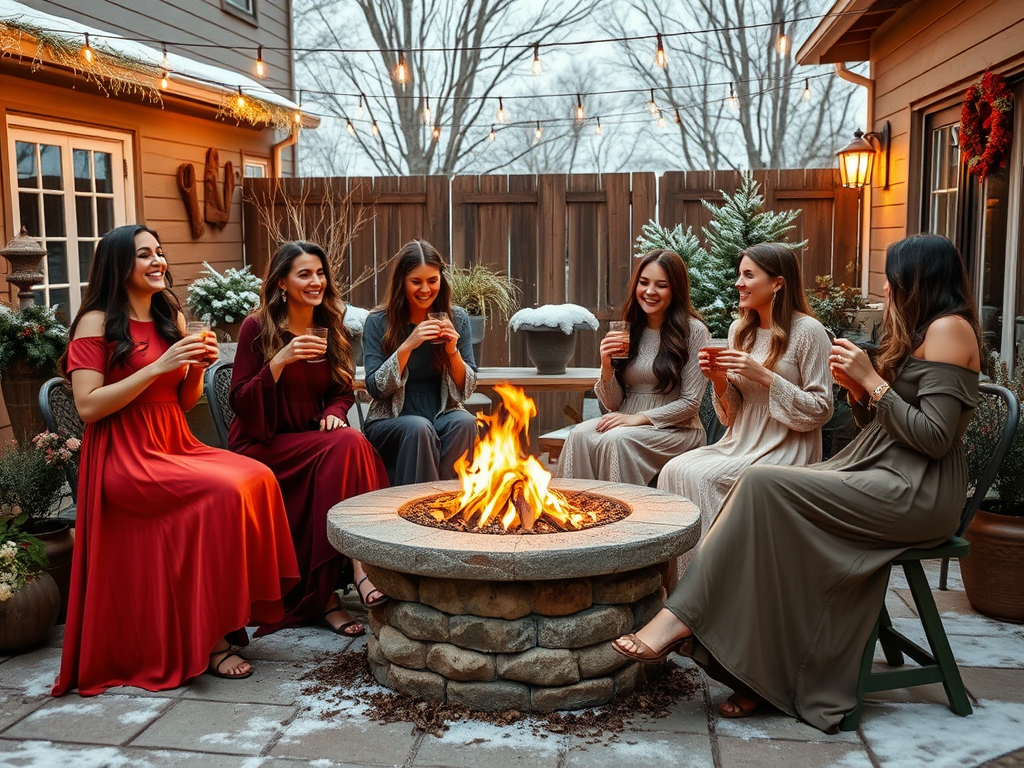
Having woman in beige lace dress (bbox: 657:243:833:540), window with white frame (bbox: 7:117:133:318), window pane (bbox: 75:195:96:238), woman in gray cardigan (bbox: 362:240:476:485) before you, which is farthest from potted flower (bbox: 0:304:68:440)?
woman in beige lace dress (bbox: 657:243:833:540)

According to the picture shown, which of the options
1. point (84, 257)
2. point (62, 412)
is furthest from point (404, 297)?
point (84, 257)

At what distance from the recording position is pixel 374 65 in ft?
54.2

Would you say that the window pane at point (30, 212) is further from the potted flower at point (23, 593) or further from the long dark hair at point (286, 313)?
the potted flower at point (23, 593)

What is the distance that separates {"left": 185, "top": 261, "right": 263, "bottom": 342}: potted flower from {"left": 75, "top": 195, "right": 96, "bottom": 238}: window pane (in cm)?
99

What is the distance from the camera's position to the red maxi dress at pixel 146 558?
10.6ft

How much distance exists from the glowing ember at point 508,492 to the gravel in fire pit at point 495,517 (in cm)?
2

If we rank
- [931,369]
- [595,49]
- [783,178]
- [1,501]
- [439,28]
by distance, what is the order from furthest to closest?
1. [595,49]
2. [439,28]
3. [783,178]
4. [1,501]
5. [931,369]

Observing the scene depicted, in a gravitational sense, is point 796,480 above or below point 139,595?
above

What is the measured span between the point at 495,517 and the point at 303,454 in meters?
1.04

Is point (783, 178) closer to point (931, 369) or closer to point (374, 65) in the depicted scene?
point (931, 369)

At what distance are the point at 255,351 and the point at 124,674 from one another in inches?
51.8

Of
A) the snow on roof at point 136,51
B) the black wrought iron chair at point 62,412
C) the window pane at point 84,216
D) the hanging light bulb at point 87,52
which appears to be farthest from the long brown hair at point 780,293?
the window pane at point 84,216

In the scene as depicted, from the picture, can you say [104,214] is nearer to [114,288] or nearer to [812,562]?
[114,288]

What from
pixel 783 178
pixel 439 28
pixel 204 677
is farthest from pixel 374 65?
pixel 204 677
